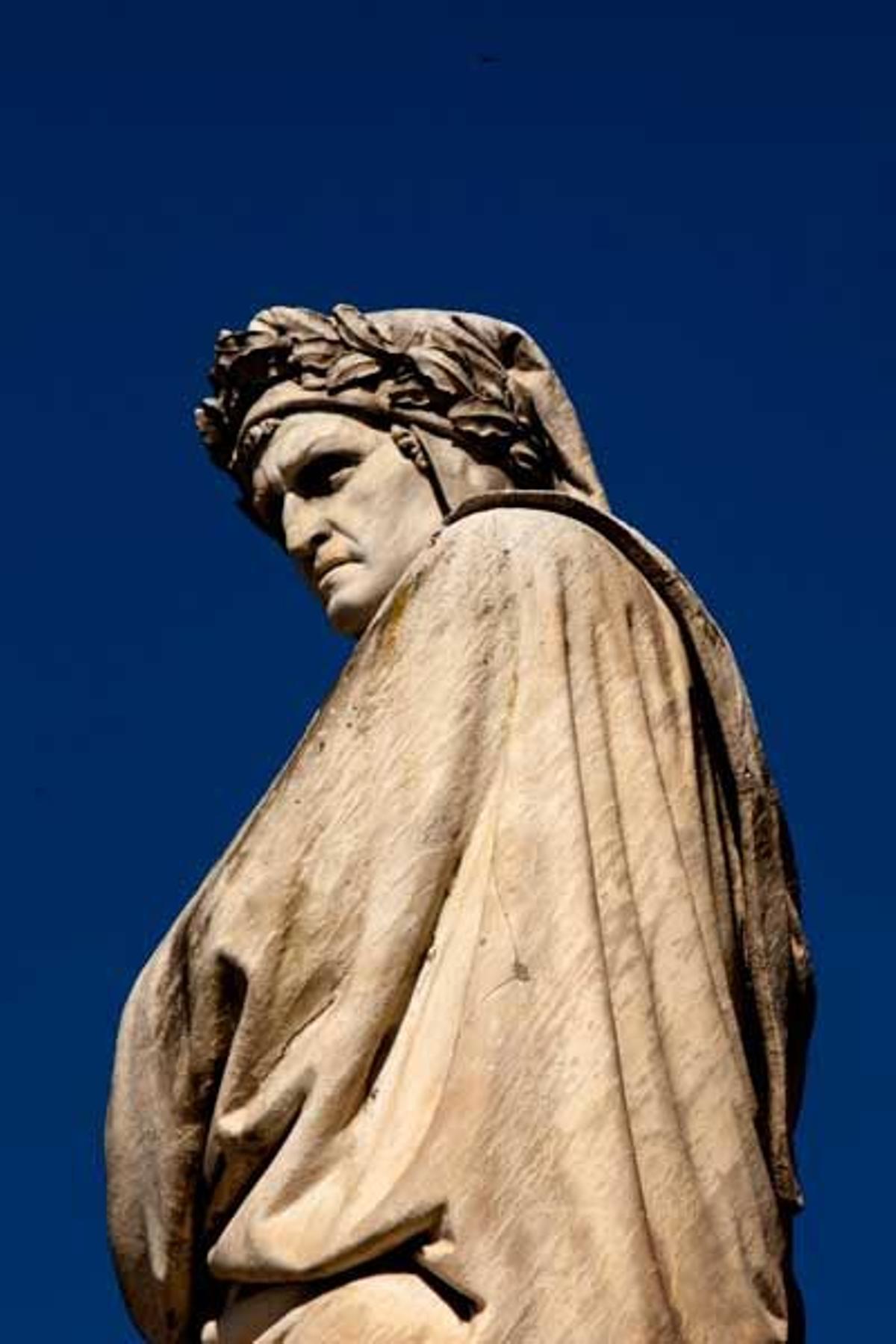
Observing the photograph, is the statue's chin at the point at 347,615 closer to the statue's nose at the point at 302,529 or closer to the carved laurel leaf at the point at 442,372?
the statue's nose at the point at 302,529

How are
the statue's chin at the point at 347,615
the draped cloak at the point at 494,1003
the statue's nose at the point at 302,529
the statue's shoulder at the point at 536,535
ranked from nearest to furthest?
the draped cloak at the point at 494,1003 → the statue's shoulder at the point at 536,535 → the statue's chin at the point at 347,615 → the statue's nose at the point at 302,529

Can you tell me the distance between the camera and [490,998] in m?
9.93

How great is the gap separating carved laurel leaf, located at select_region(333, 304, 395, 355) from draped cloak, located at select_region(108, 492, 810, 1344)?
2.67 ft

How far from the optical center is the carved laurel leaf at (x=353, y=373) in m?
11.5

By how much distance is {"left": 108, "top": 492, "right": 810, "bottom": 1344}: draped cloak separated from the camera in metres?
9.67

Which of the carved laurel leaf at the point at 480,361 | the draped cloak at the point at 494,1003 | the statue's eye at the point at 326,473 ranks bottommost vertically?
the draped cloak at the point at 494,1003

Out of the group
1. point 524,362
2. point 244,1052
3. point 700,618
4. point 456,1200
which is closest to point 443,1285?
point 456,1200

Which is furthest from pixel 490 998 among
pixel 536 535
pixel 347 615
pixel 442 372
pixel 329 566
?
pixel 442 372

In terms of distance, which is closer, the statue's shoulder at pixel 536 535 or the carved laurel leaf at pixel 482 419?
the statue's shoulder at pixel 536 535

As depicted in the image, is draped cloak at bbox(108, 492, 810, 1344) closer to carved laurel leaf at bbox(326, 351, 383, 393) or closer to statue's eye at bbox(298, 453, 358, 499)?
statue's eye at bbox(298, 453, 358, 499)

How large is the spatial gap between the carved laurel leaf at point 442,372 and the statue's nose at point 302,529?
1.35ft

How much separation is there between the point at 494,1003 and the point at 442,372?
80.7 inches

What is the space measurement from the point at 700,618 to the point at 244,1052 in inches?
60.1

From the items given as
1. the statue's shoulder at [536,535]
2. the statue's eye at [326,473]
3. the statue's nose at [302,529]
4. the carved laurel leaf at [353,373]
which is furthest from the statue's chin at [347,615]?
the carved laurel leaf at [353,373]
